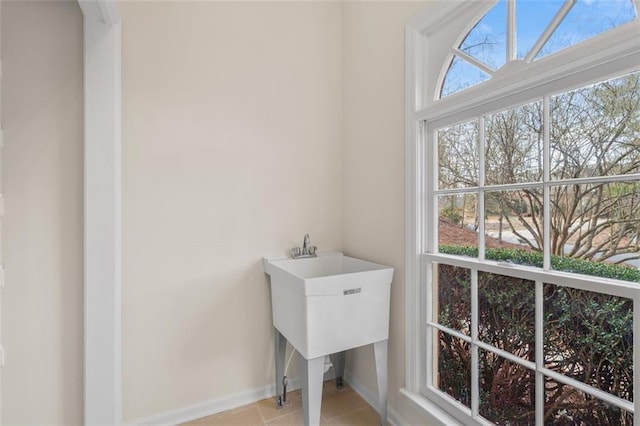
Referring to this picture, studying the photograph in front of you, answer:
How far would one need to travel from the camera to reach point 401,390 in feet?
5.33

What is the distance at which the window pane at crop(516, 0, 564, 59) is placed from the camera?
3.57 ft

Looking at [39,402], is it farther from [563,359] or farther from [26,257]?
[563,359]

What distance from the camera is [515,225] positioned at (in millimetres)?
1196

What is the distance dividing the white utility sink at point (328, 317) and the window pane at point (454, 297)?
254 mm

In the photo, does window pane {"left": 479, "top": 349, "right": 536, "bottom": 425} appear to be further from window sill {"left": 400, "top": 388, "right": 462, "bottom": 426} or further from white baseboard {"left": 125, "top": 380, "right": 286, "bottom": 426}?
white baseboard {"left": 125, "top": 380, "right": 286, "bottom": 426}

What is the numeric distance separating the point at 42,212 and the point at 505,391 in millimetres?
2176

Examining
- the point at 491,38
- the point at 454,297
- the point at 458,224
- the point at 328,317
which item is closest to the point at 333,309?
the point at 328,317

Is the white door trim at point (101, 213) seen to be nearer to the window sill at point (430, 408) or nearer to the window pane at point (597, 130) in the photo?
the window sill at point (430, 408)

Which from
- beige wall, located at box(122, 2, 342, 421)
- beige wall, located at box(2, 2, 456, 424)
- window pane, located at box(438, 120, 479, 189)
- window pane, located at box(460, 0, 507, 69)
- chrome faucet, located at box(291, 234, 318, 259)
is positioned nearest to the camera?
window pane, located at box(460, 0, 507, 69)

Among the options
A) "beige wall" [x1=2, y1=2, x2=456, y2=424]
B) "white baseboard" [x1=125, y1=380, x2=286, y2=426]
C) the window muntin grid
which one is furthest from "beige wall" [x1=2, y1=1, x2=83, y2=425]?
the window muntin grid

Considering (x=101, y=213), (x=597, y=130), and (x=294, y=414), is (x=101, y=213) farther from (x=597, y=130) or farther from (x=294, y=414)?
(x=597, y=130)

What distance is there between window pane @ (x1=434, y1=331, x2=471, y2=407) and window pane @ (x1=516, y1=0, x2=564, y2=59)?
1.23m

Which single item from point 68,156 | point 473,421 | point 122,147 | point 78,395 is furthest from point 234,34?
point 473,421

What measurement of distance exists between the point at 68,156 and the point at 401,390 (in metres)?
2.03
